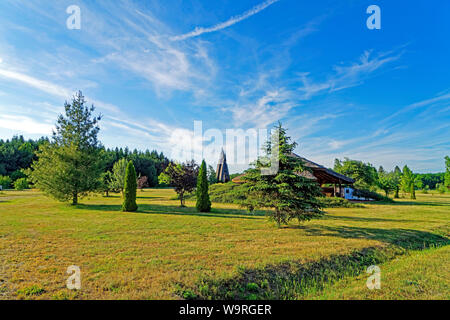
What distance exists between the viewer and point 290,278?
4582mm

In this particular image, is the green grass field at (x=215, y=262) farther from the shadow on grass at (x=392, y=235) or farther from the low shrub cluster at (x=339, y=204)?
the low shrub cluster at (x=339, y=204)

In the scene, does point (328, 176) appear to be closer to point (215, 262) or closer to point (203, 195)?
point (203, 195)

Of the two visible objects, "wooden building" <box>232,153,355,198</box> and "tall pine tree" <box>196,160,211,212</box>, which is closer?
"tall pine tree" <box>196,160,211,212</box>

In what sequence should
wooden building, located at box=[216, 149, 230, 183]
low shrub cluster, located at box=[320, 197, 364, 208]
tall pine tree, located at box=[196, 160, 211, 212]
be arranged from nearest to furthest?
1. tall pine tree, located at box=[196, 160, 211, 212]
2. low shrub cluster, located at box=[320, 197, 364, 208]
3. wooden building, located at box=[216, 149, 230, 183]

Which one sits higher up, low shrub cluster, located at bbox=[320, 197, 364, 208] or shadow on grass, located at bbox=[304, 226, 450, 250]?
shadow on grass, located at bbox=[304, 226, 450, 250]

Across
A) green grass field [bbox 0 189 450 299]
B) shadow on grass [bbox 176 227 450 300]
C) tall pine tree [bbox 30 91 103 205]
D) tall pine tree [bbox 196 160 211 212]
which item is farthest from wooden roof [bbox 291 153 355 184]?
tall pine tree [bbox 30 91 103 205]

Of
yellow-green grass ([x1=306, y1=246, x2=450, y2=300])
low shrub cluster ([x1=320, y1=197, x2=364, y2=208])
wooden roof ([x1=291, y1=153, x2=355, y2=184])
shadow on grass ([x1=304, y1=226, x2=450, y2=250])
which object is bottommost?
low shrub cluster ([x1=320, y1=197, x2=364, y2=208])

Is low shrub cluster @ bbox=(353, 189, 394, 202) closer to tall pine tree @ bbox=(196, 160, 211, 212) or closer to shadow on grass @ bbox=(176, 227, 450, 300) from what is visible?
tall pine tree @ bbox=(196, 160, 211, 212)

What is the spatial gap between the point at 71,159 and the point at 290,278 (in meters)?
18.6

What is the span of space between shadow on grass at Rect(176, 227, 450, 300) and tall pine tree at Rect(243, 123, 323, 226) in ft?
8.80

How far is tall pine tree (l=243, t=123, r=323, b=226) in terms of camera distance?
8.53 metres

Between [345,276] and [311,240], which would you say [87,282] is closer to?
[345,276]

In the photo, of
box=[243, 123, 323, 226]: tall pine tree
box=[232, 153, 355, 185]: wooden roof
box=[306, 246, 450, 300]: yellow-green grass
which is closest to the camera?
box=[306, 246, 450, 300]: yellow-green grass
